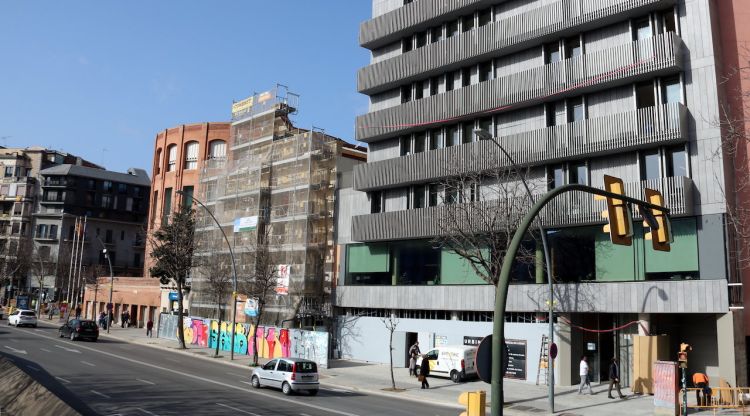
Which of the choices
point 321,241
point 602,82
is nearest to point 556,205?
point 602,82

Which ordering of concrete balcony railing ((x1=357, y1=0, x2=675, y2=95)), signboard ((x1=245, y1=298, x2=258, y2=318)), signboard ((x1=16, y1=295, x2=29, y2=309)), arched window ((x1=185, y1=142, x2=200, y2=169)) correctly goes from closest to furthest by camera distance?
concrete balcony railing ((x1=357, y1=0, x2=675, y2=95)) → signboard ((x1=245, y1=298, x2=258, y2=318)) → arched window ((x1=185, y1=142, x2=200, y2=169)) → signboard ((x1=16, y1=295, x2=29, y2=309))

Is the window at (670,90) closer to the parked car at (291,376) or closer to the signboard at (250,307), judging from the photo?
the parked car at (291,376)

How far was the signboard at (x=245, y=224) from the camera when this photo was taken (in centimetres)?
4878

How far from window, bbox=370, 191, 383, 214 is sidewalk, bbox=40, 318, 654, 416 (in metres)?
10.6

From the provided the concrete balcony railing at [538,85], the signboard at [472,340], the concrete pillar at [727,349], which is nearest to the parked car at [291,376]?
the signboard at [472,340]

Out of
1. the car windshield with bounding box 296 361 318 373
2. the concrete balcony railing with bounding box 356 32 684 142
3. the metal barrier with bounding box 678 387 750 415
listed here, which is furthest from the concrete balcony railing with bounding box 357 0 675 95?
the car windshield with bounding box 296 361 318 373

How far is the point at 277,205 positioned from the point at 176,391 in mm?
26233

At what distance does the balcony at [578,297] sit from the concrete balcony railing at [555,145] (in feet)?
22.0

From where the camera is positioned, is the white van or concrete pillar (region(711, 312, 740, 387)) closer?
concrete pillar (region(711, 312, 740, 387))

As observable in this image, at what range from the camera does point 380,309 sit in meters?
40.8

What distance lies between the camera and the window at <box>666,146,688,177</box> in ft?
93.4

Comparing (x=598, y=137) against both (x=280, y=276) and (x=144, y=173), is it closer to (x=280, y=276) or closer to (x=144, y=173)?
(x=280, y=276)

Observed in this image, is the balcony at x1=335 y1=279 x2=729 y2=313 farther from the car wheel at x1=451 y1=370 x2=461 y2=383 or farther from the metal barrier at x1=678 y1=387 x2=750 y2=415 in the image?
the car wheel at x1=451 y1=370 x2=461 y2=383

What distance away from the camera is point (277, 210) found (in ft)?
157
